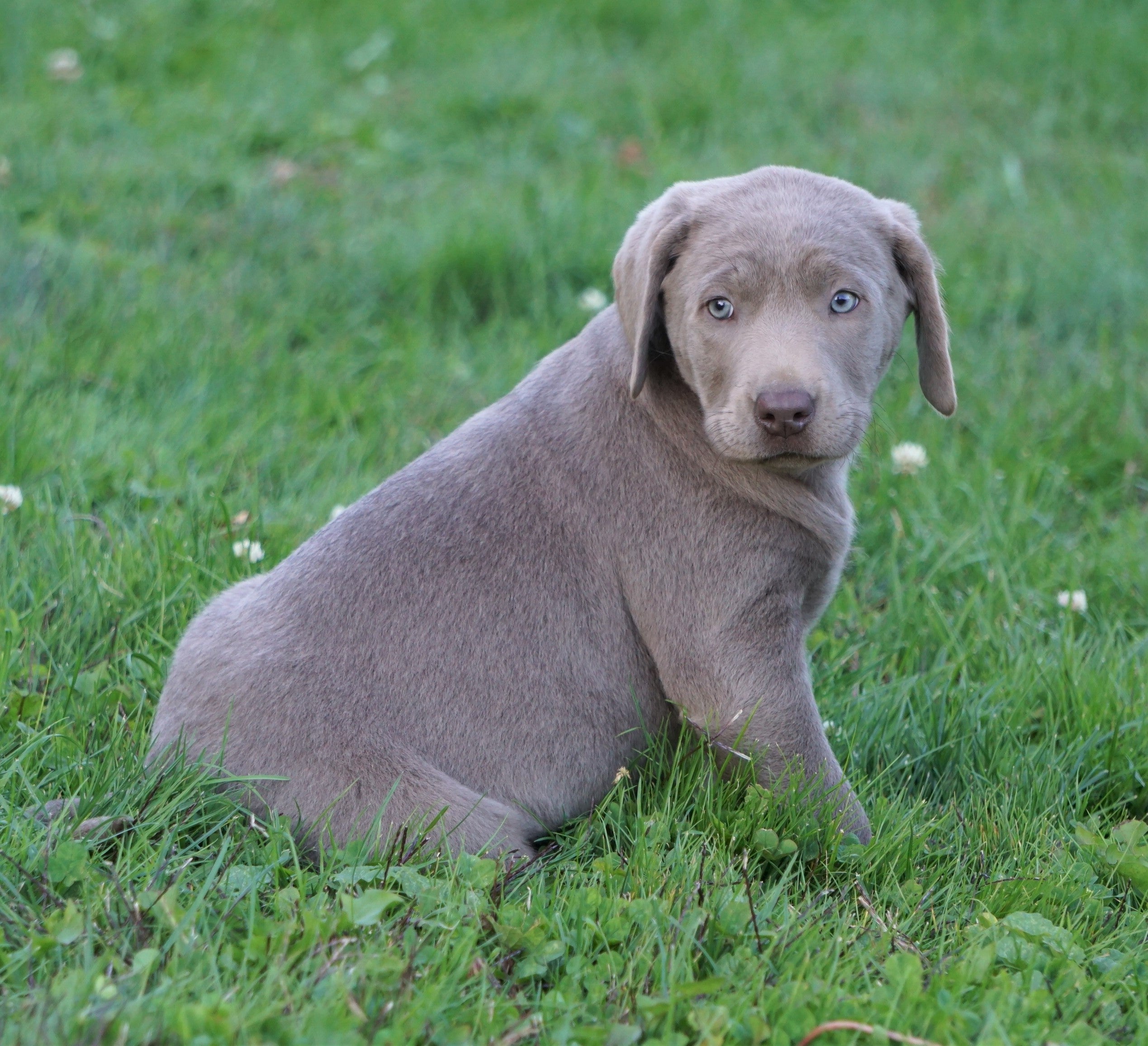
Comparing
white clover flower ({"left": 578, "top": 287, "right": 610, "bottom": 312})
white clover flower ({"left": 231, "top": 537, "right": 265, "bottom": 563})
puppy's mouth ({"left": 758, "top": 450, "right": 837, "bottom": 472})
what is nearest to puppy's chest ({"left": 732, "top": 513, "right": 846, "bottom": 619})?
puppy's mouth ({"left": 758, "top": 450, "right": 837, "bottom": 472})

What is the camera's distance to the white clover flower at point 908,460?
4527mm

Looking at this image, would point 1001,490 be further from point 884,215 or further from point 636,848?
point 636,848

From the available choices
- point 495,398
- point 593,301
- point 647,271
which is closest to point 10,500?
point 495,398

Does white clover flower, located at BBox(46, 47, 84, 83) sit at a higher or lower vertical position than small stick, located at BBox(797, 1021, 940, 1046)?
higher

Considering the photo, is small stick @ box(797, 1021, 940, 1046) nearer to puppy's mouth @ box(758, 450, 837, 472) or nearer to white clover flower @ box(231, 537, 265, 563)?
puppy's mouth @ box(758, 450, 837, 472)

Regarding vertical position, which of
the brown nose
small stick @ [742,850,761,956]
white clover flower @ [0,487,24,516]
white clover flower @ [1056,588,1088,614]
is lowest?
white clover flower @ [1056,588,1088,614]

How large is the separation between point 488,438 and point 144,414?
6.71ft

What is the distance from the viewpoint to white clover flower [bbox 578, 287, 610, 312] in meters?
5.37

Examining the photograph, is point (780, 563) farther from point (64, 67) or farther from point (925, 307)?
point (64, 67)

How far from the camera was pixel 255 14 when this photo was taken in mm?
7902

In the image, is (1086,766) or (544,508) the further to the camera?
(1086,766)

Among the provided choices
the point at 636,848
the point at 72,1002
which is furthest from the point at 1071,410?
the point at 72,1002

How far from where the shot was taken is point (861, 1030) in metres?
2.22

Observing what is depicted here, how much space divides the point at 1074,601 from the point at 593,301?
2323 millimetres
